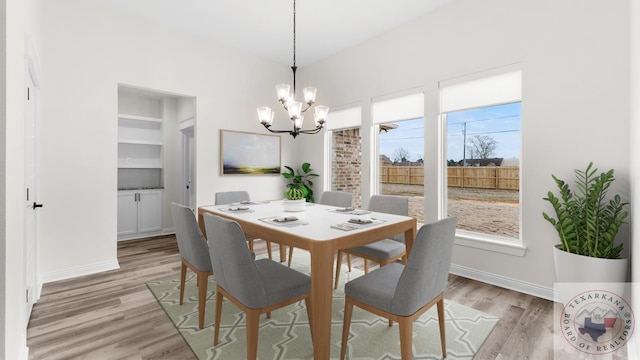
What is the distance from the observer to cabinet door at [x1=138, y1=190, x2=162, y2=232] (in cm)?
498

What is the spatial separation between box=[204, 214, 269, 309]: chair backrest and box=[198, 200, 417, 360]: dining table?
0.97 feet

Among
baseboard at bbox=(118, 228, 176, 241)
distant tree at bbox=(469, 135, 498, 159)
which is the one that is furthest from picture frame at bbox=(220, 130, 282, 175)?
distant tree at bbox=(469, 135, 498, 159)

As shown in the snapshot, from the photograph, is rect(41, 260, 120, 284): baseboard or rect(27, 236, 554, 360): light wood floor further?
rect(41, 260, 120, 284): baseboard

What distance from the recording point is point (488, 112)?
10.2 ft

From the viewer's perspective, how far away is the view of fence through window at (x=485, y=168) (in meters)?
2.98

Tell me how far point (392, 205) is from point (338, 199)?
73 centimetres

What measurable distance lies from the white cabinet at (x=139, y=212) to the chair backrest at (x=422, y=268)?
488 centimetres

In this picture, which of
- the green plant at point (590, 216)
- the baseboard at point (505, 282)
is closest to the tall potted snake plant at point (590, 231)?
the green plant at point (590, 216)

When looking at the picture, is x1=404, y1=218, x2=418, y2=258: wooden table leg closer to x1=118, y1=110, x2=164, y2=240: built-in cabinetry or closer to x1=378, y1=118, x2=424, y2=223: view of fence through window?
x1=378, y1=118, x2=424, y2=223: view of fence through window

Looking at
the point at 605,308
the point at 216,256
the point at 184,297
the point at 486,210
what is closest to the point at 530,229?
the point at 486,210

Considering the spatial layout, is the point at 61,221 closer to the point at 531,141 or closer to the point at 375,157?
the point at 375,157

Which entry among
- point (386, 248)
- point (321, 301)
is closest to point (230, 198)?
point (386, 248)

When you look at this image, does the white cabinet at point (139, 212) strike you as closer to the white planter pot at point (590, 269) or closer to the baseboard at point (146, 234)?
the baseboard at point (146, 234)

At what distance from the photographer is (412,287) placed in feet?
4.87
